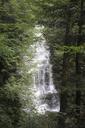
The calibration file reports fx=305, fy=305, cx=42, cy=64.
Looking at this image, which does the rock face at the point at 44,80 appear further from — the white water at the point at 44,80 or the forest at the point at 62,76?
the forest at the point at 62,76

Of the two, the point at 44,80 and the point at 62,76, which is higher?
the point at 62,76

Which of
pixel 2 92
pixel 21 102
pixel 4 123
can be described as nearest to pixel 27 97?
pixel 21 102

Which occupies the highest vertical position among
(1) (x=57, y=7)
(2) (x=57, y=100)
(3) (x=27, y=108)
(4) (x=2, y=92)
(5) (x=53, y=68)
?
(1) (x=57, y=7)

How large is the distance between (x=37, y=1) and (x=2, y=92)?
4269 mm

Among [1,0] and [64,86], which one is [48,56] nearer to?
[1,0]

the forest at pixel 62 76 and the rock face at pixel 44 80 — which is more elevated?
the forest at pixel 62 76

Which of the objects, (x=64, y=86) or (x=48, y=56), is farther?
(x=48, y=56)

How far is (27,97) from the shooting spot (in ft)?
44.8

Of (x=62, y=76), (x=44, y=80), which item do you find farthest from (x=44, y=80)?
(x=62, y=76)

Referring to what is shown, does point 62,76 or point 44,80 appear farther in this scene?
point 44,80

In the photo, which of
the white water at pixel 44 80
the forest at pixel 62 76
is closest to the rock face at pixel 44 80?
the white water at pixel 44 80

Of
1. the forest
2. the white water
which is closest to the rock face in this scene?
the white water

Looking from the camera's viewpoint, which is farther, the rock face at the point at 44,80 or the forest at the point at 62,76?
the rock face at the point at 44,80

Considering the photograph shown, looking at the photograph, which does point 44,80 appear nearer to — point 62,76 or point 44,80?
point 44,80
